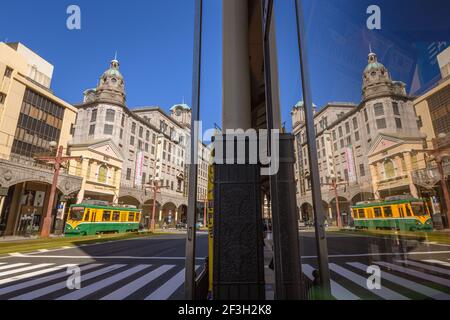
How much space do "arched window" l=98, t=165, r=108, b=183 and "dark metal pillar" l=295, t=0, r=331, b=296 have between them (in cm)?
3045

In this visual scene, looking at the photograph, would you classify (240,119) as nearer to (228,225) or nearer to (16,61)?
(228,225)

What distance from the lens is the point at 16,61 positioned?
72.4ft

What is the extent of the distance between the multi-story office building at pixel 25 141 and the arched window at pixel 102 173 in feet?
10.8

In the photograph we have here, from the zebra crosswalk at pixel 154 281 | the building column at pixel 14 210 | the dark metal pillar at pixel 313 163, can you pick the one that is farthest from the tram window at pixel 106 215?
the dark metal pillar at pixel 313 163

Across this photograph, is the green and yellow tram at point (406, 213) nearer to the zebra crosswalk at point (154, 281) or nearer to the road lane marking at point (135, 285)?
the zebra crosswalk at point (154, 281)

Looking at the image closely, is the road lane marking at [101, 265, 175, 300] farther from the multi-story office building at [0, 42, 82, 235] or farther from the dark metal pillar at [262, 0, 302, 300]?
the multi-story office building at [0, 42, 82, 235]

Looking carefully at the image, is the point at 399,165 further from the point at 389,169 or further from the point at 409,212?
the point at 409,212

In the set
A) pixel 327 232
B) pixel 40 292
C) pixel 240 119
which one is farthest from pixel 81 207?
pixel 327 232

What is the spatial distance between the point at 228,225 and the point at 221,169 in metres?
0.74

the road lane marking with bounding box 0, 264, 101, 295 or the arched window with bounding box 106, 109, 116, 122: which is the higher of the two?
the arched window with bounding box 106, 109, 116, 122

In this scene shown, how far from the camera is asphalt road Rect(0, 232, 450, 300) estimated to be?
0.98 metres

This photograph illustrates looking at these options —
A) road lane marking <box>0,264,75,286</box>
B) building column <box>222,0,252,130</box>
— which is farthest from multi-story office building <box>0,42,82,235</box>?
building column <box>222,0,252,130</box>

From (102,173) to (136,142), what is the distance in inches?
388

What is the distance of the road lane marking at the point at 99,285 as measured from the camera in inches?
178
